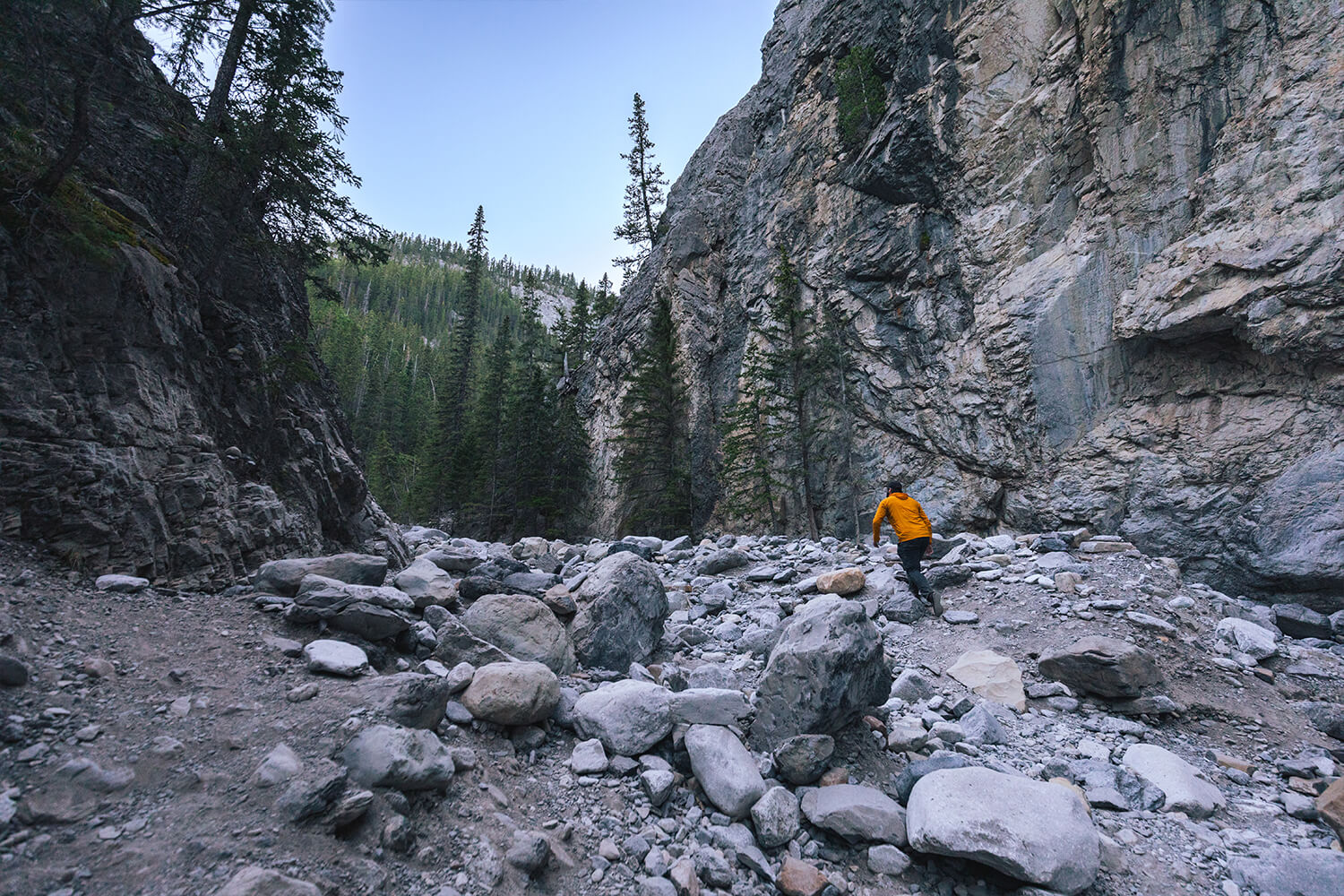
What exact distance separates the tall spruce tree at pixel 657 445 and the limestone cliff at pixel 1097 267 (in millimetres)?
8013

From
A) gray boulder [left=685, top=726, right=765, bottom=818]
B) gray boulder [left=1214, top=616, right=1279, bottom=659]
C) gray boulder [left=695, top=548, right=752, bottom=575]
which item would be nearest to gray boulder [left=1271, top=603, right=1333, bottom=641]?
gray boulder [left=1214, top=616, right=1279, bottom=659]

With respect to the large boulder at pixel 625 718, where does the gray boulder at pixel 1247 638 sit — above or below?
above

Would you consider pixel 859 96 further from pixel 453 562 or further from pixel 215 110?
pixel 453 562

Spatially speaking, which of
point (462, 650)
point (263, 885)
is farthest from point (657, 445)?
point (263, 885)

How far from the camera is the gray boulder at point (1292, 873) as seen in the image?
3340 mm

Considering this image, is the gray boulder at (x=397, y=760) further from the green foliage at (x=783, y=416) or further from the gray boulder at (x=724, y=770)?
the green foliage at (x=783, y=416)

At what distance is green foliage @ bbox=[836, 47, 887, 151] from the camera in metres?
21.9

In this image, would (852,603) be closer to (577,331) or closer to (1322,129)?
(1322,129)

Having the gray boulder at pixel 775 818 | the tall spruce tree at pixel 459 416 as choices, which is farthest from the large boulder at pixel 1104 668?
the tall spruce tree at pixel 459 416

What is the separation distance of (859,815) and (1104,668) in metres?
4.05

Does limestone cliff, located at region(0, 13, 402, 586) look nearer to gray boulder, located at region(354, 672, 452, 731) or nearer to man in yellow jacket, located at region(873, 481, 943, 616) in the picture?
gray boulder, located at region(354, 672, 452, 731)

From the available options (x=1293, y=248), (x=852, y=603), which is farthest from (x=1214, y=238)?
(x=852, y=603)

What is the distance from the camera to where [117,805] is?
262cm

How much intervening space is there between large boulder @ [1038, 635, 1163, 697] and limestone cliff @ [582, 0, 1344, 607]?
678 centimetres
